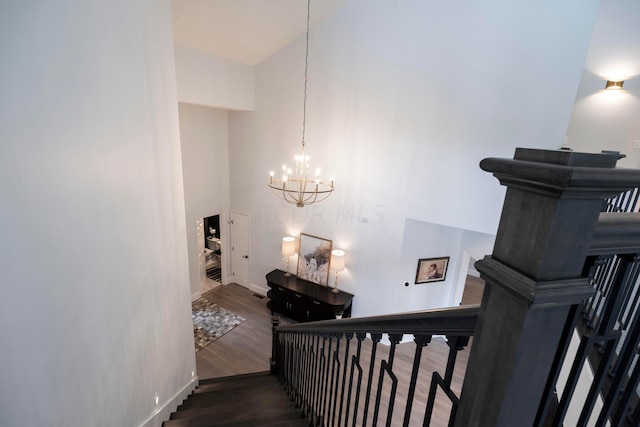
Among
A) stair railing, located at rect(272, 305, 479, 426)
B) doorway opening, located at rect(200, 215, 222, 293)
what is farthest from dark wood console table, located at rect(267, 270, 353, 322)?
doorway opening, located at rect(200, 215, 222, 293)

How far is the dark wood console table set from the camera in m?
5.57

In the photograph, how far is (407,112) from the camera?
4523 millimetres

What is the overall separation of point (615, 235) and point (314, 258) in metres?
5.67

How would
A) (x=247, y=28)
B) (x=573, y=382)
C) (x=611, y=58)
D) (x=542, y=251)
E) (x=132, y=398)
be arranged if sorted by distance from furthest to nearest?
1. (x=247, y=28)
2. (x=611, y=58)
3. (x=132, y=398)
4. (x=573, y=382)
5. (x=542, y=251)

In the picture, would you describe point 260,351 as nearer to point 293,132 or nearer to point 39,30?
point 293,132

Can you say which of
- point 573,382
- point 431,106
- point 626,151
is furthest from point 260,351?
point 626,151

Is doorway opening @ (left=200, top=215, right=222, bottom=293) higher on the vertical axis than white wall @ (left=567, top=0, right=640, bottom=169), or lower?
lower

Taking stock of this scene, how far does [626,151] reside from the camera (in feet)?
13.8

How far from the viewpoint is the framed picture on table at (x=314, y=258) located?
5918 mm

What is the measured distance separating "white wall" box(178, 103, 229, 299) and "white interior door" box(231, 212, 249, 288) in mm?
458

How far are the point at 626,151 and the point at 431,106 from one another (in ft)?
9.32

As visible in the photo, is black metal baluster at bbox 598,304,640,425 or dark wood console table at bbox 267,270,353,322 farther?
dark wood console table at bbox 267,270,353,322

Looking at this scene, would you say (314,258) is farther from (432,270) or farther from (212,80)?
(212,80)

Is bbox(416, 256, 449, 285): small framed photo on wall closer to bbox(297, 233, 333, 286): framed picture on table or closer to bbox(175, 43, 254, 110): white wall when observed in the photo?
bbox(297, 233, 333, 286): framed picture on table
